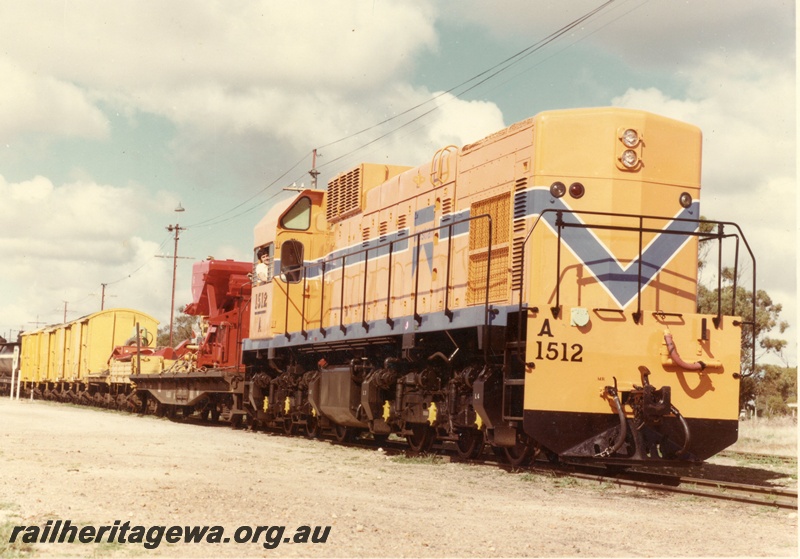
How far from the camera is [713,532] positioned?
748cm

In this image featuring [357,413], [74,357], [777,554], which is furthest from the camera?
[74,357]

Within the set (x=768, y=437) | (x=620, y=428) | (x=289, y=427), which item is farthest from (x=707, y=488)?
(x=768, y=437)

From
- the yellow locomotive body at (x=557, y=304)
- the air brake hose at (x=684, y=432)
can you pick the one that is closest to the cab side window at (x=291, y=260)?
the yellow locomotive body at (x=557, y=304)

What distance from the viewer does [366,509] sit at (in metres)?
7.96

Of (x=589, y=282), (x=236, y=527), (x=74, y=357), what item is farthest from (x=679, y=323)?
(x=74, y=357)

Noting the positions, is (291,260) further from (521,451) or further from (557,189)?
(557,189)

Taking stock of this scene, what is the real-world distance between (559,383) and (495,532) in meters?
3.40

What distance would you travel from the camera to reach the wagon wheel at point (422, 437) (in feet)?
45.3

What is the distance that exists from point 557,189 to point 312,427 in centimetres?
807

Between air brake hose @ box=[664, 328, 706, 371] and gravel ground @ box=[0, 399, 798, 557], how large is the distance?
1.44m

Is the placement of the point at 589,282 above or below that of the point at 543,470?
above

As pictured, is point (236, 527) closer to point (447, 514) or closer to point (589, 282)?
point (447, 514)

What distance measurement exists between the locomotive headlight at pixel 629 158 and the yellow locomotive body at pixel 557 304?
16 mm

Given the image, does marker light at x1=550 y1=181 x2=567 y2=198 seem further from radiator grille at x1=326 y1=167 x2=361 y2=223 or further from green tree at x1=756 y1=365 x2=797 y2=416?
green tree at x1=756 y1=365 x2=797 y2=416
